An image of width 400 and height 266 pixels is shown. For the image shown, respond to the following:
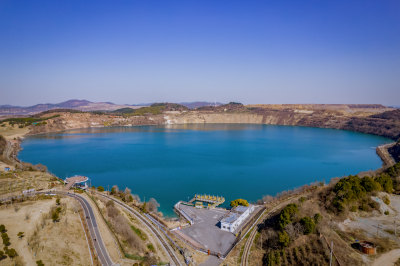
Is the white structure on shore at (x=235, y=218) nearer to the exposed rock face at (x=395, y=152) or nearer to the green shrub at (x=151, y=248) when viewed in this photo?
the green shrub at (x=151, y=248)

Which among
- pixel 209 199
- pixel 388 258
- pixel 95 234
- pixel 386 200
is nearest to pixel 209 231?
pixel 209 199

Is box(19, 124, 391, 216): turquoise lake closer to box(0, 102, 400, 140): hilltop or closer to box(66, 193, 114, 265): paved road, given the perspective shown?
box(66, 193, 114, 265): paved road

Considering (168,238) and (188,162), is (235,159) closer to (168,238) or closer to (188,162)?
(188,162)

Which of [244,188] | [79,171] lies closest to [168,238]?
[244,188]

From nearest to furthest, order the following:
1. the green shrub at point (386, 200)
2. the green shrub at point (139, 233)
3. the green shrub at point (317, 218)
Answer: the green shrub at point (317, 218) → the green shrub at point (139, 233) → the green shrub at point (386, 200)

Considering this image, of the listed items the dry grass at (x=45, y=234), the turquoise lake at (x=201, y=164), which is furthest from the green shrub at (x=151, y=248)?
the turquoise lake at (x=201, y=164)

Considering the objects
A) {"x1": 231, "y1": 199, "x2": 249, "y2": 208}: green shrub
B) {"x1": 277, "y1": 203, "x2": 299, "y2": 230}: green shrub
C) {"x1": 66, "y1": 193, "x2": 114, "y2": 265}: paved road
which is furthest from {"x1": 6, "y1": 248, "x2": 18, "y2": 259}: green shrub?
{"x1": 231, "y1": 199, "x2": 249, "y2": 208}: green shrub
